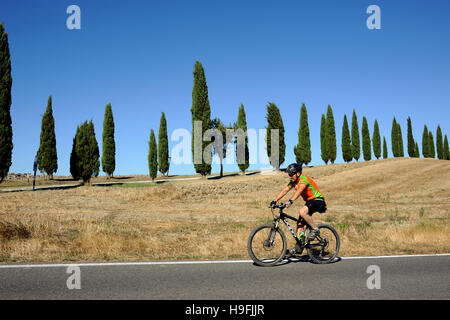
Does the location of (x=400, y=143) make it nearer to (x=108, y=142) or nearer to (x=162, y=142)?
(x=162, y=142)

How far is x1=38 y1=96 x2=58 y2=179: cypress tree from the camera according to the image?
47750 mm

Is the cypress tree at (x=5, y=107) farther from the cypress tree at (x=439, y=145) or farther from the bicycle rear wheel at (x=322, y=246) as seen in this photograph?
the cypress tree at (x=439, y=145)

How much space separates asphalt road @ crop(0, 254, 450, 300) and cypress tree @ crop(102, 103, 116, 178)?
51.4 metres

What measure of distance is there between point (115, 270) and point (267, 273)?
271 cm

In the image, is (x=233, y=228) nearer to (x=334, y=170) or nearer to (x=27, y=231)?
(x=27, y=231)

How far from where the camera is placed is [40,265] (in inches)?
259

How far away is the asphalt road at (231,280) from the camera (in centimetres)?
478

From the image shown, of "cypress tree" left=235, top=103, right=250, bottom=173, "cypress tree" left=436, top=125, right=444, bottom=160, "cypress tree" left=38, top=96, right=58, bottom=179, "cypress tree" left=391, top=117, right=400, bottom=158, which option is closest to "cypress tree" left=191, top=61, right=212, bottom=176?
"cypress tree" left=235, top=103, right=250, bottom=173

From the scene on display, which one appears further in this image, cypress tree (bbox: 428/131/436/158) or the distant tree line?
cypress tree (bbox: 428/131/436/158)

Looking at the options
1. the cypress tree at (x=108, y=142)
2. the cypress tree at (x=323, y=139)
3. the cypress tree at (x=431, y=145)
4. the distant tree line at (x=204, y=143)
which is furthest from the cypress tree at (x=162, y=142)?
the cypress tree at (x=431, y=145)

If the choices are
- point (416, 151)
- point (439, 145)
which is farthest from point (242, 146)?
point (439, 145)

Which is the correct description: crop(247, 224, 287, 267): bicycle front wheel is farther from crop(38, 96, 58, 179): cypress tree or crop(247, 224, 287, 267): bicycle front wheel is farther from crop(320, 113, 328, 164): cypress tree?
crop(320, 113, 328, 164): cypress tree

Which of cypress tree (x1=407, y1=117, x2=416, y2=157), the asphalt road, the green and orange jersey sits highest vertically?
cypress tree (x1=407, y1=117, x2=416, y2=157)
